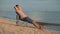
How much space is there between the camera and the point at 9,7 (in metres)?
6.41

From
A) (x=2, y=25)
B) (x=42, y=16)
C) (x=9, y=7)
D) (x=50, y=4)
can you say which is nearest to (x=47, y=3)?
(x=50, y=4)

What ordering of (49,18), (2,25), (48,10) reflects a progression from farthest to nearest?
A: (48,10) < (49,18) < (2,25)

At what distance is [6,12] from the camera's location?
6465 millimetres

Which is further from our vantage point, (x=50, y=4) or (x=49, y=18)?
(x=50, y=4)

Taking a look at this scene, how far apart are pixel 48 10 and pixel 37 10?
0.41m

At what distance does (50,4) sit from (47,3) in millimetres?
157

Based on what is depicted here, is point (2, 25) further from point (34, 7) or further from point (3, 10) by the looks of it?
point (34, 7)

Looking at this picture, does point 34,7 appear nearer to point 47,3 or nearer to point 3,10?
point 47,3

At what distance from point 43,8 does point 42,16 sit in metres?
0.44

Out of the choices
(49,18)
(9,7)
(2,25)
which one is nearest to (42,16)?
(49,18)

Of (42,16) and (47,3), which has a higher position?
(47,3)

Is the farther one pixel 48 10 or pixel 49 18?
pixel 48 10

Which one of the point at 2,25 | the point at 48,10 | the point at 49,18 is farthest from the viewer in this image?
the point at 48,10

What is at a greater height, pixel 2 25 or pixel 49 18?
pixel 2 25
